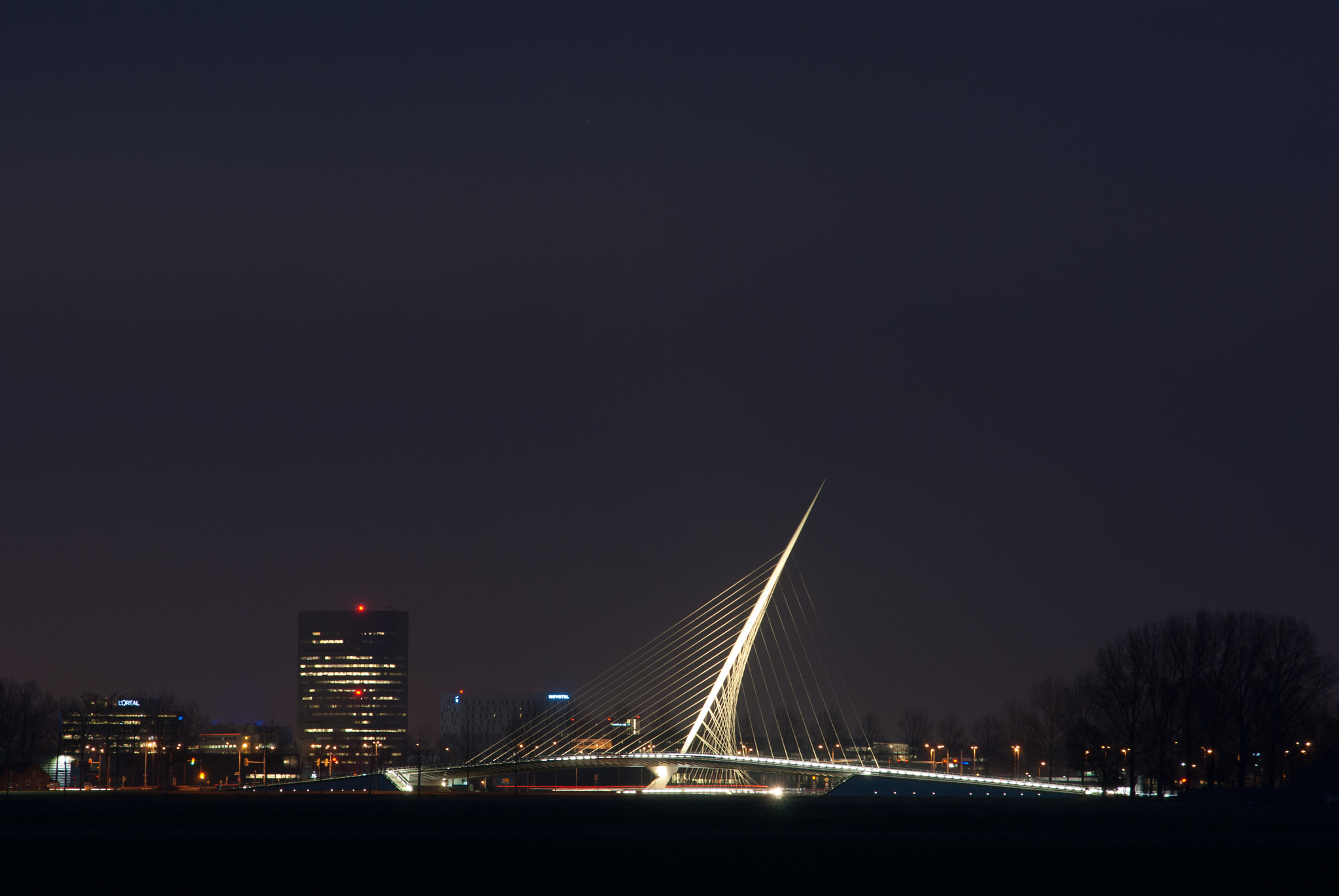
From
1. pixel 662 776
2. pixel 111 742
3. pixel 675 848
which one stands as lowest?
pixel 662 776

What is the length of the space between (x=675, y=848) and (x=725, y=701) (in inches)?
2693

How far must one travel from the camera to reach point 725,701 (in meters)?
100

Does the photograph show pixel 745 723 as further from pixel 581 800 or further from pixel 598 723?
pixel 581 800

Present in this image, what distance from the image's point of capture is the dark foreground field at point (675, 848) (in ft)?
81.1

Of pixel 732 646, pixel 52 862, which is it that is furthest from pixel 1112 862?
pixel 732 646

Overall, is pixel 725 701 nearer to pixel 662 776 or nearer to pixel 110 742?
pixel 662 776

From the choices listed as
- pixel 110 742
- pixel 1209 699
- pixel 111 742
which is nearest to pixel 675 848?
pixel 1209 699

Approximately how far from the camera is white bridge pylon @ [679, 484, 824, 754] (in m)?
99.2

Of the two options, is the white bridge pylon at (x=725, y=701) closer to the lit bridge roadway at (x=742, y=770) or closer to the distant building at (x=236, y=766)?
the lit bridge roadway at (x=742, y=770)

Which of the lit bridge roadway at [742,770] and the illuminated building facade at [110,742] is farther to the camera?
the illuminated building facade at [110,742]

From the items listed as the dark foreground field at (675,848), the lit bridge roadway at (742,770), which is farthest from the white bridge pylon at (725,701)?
the dark foreground field at (675,848)

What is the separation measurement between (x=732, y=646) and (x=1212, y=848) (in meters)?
67.3

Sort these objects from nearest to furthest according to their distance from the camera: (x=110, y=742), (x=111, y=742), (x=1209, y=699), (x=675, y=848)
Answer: (x=675, y=848), (x=1209, y=699), (x=110, y=742), (x=111, y=742)

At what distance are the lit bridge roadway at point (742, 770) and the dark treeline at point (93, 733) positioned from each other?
2487 cm
